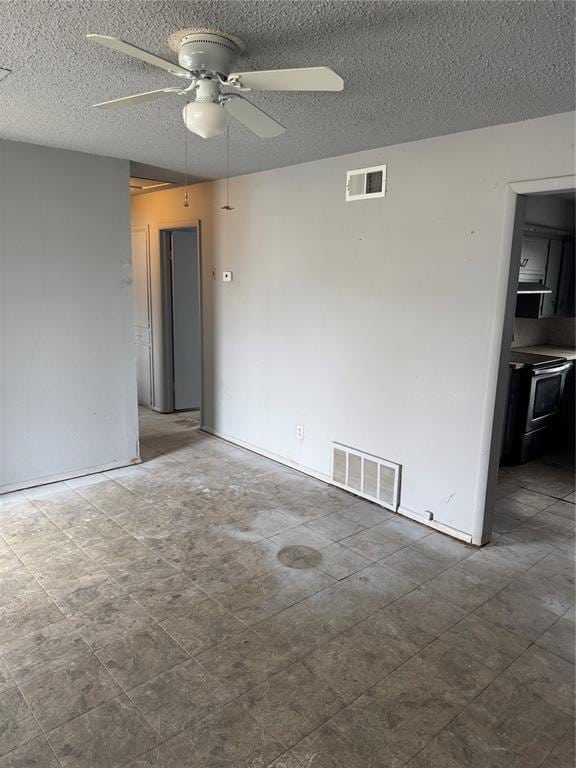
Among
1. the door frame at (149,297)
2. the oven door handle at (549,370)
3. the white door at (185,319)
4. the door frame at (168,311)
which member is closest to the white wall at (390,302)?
the door frame at (168,311)

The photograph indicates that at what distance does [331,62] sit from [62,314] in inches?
107

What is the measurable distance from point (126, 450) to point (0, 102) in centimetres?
265

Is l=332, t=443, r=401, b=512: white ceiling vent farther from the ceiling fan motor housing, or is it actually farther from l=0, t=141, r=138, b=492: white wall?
the ceiling fan motor housing

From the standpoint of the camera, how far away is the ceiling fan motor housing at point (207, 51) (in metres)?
1.85

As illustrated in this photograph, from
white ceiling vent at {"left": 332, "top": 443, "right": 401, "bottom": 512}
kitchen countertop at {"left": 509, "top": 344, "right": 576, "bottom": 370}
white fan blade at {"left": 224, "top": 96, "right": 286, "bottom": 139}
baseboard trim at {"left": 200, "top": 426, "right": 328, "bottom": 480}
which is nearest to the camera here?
white fan blade at {"left": 224, "top": 96, "right": 286, "bottom": 139}

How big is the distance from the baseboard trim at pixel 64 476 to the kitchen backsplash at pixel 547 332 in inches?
151

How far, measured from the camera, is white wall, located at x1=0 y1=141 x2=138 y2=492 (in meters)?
3.65

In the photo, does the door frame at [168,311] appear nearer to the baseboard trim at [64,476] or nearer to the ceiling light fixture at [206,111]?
the baseboard trim at [64,476]

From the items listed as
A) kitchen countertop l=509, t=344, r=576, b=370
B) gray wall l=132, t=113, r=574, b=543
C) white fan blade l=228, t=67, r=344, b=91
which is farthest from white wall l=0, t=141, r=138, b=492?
kitchen countertop l=509, t=344, r=576, b=370

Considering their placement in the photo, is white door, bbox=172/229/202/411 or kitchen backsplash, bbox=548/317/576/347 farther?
white door, bbox=172/229/202/411

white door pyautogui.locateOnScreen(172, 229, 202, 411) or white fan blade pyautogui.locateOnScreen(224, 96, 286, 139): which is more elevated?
white fan blade pyautogui.locateOnScreen(224, 96, 286, 139)

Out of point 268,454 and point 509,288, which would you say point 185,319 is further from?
point 509,288

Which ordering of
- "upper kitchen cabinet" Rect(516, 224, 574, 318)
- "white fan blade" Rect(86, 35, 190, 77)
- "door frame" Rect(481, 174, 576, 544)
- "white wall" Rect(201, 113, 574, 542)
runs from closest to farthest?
"white fan blade" Rect(86, 35, 190, 77)
"door frame" Rect(481, 174, 576, 544)
"white wall" Rect(201, 113, 574, 542)
"upper kitchen cabinet" Rect(516, 224, 574, 318)

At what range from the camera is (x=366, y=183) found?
357 centimetres
